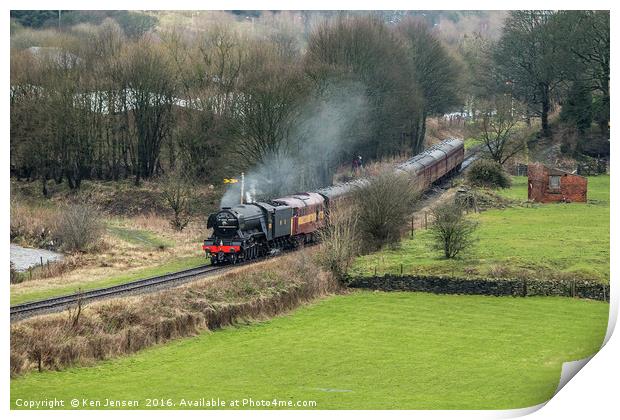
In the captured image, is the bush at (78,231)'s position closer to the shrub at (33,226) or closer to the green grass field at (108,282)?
the shrub at (33,226)

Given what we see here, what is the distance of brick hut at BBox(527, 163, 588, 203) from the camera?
2095 inches

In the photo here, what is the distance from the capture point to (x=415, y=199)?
4709 cm

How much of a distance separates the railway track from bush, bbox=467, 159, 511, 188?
23316mm

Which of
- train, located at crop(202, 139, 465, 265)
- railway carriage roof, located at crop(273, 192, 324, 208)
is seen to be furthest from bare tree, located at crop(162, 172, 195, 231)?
railway carriage roof, located at crop(273, 192, 324, 208)

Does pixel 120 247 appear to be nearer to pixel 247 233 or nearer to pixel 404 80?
pixel 247 233

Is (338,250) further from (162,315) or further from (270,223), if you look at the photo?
(162,315)

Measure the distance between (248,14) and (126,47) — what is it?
1637cm

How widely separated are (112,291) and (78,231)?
797 cm

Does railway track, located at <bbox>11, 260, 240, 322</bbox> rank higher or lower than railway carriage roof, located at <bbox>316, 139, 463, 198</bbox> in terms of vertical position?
lower

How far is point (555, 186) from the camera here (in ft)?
177

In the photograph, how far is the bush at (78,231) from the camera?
40.4m

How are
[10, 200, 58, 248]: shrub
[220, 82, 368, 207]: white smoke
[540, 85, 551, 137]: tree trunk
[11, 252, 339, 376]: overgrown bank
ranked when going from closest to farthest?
[11, 252, 339, 376]: overgrown bank
[10, 200, 58, 248]: shrub
[220, 82, 368, 207]: white smoke
[540, 85, 551, 137]: tree trunk

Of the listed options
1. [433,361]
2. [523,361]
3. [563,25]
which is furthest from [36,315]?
[563,25]

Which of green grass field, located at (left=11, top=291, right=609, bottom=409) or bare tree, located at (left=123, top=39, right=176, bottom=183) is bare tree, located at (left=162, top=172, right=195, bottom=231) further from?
green grass field, located at (left=11, top=291, right=609, bottom=409)
